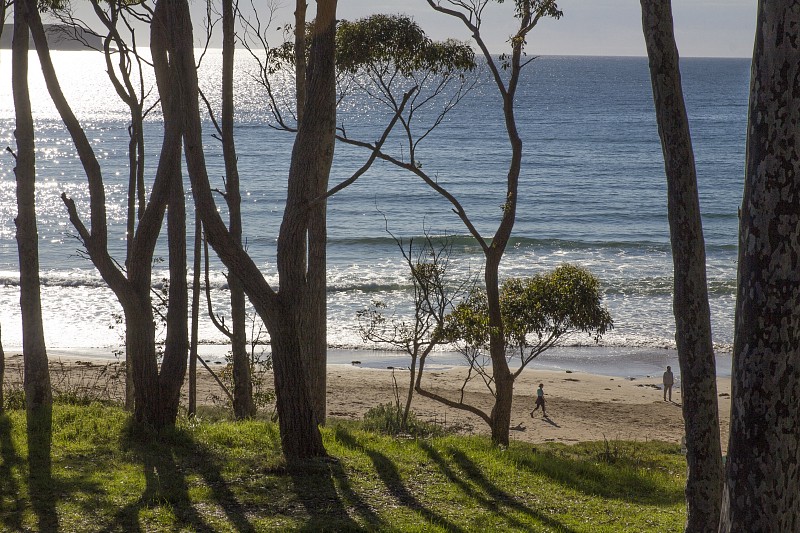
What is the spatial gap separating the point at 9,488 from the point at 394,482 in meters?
3.38

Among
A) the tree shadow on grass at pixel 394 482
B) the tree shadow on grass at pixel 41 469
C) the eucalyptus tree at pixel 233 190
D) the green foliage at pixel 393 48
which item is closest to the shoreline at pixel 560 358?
the eucalyptus tree at pixel 233 190

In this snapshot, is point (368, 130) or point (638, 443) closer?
point (638, 443)

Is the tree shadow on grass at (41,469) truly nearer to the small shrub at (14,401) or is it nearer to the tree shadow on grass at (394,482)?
the small shrub at (14,401)

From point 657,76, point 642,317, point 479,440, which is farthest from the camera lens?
point 642,317

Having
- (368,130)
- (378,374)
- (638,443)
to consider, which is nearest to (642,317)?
(378,374)

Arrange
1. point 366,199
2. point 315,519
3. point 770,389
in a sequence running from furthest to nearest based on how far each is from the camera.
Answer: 1. point 366,199
2. point 315,519
3. point 770,389

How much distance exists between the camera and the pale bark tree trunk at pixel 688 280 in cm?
579

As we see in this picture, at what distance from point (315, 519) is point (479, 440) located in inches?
157

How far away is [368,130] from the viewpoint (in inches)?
3135

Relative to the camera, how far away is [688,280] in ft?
19.4

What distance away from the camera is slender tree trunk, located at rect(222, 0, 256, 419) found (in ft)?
38.7

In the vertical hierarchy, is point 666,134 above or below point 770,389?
above

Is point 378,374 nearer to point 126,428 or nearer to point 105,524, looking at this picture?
point 126,428

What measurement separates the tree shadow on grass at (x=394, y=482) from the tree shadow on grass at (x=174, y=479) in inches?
57.5
